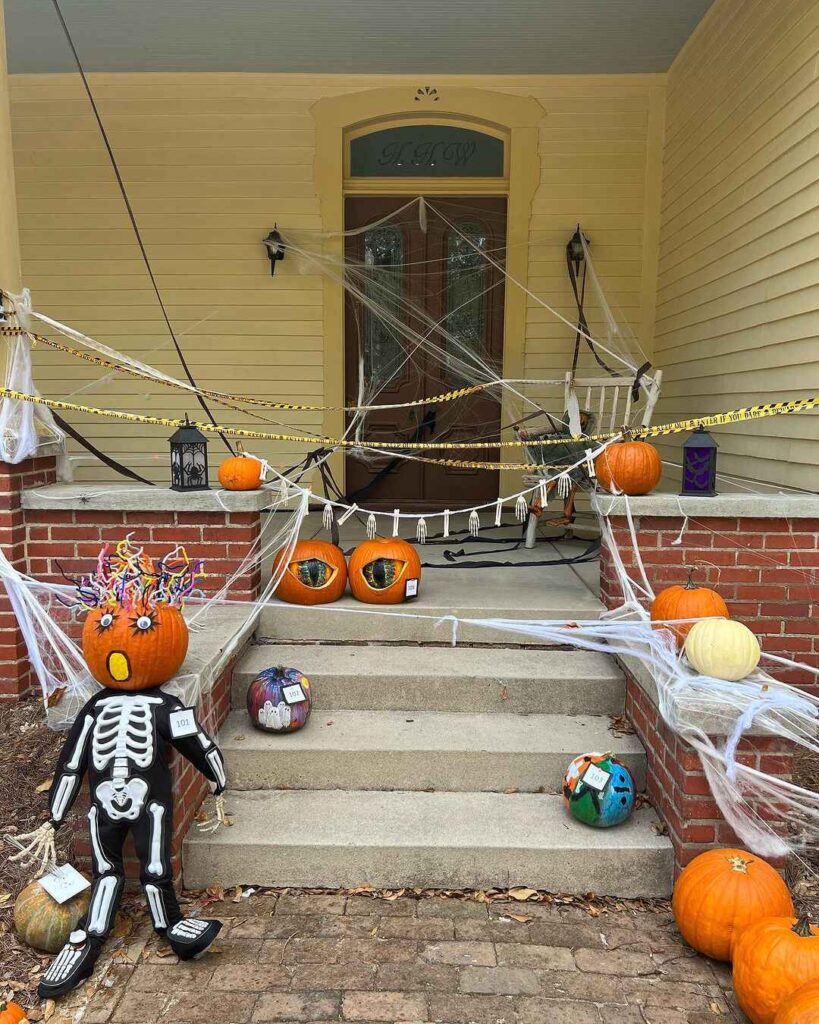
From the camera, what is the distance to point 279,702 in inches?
116

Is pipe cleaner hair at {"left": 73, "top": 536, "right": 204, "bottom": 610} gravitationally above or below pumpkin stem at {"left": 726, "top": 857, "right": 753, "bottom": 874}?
above

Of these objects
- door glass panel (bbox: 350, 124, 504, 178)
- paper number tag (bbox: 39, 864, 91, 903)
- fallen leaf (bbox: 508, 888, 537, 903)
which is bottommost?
fallen leaf (bbox: 508, 888, 537, 903)

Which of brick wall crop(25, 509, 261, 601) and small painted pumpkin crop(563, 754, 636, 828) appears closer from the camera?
small painted pumpkin crop(563, 754, 636, 828)

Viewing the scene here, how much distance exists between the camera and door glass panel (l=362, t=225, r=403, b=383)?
19.1 feet

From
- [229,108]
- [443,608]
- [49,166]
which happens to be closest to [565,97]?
[229,108]

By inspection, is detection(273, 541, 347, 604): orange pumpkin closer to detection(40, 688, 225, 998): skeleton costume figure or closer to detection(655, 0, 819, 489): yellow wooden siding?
detection(40, 688, 225, 998): skeleton costume figure

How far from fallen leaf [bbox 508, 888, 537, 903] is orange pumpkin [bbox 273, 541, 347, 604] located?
161 cm

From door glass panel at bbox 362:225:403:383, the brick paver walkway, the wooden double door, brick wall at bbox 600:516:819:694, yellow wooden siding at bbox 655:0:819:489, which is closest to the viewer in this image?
the brick paver walkway

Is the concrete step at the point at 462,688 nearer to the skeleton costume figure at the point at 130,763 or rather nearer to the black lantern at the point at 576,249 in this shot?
the skeleton costume figure at the point at 130,763

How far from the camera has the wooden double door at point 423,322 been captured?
233 inches

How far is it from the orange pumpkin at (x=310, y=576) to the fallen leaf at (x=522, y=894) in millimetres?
1608

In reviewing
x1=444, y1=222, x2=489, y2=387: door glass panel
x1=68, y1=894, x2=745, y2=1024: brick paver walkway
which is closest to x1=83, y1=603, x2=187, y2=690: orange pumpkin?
x1=68, y1=894, x2=745, y2=1024: brick paver walkway

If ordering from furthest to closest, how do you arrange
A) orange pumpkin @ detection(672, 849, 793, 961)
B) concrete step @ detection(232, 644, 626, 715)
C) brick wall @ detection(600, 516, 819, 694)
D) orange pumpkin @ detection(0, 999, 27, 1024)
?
brick wall @ detection(600, 516, 819, 694) < concrete step @ detection(232, 644, 626, 715) < orange pumpkin @ detection(672, 849, 793, 961) < orange pumpkin @ detection(0, 999, 27, 1024)

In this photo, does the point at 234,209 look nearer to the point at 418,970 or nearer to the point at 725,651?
the point at 725,651
